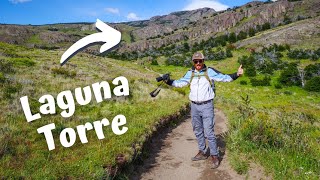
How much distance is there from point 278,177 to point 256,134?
92.4 inches

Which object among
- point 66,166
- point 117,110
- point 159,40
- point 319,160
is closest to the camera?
point 66,166

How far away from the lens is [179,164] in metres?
8.63

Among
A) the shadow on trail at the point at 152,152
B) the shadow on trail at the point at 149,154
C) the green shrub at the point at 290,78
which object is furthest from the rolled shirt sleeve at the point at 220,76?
the green shrub at the point at 290,78

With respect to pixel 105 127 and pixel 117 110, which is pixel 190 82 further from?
pixel 117 110

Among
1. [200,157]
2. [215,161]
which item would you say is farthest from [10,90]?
[215,161]

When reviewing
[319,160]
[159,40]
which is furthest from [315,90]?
[159,40]

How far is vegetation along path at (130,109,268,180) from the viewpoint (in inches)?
→ 303

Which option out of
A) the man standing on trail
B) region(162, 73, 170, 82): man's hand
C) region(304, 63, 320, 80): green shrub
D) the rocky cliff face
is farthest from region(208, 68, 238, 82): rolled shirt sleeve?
the rocky cliff face

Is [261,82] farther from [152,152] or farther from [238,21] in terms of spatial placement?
[238,21]

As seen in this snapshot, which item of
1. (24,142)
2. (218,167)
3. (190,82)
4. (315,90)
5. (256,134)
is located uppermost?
(190,82)

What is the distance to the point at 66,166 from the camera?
6438mm

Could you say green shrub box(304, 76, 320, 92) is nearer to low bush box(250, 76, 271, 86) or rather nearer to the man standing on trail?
low bush box(250, 76, 271, 86)

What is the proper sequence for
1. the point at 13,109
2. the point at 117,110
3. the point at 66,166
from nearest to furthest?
the point at 66,166, the point at 13,109, the point at 117,110

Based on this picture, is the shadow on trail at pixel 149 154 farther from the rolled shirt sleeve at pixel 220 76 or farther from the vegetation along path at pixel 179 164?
the rolled shirt sleeve at pixel 220 76
